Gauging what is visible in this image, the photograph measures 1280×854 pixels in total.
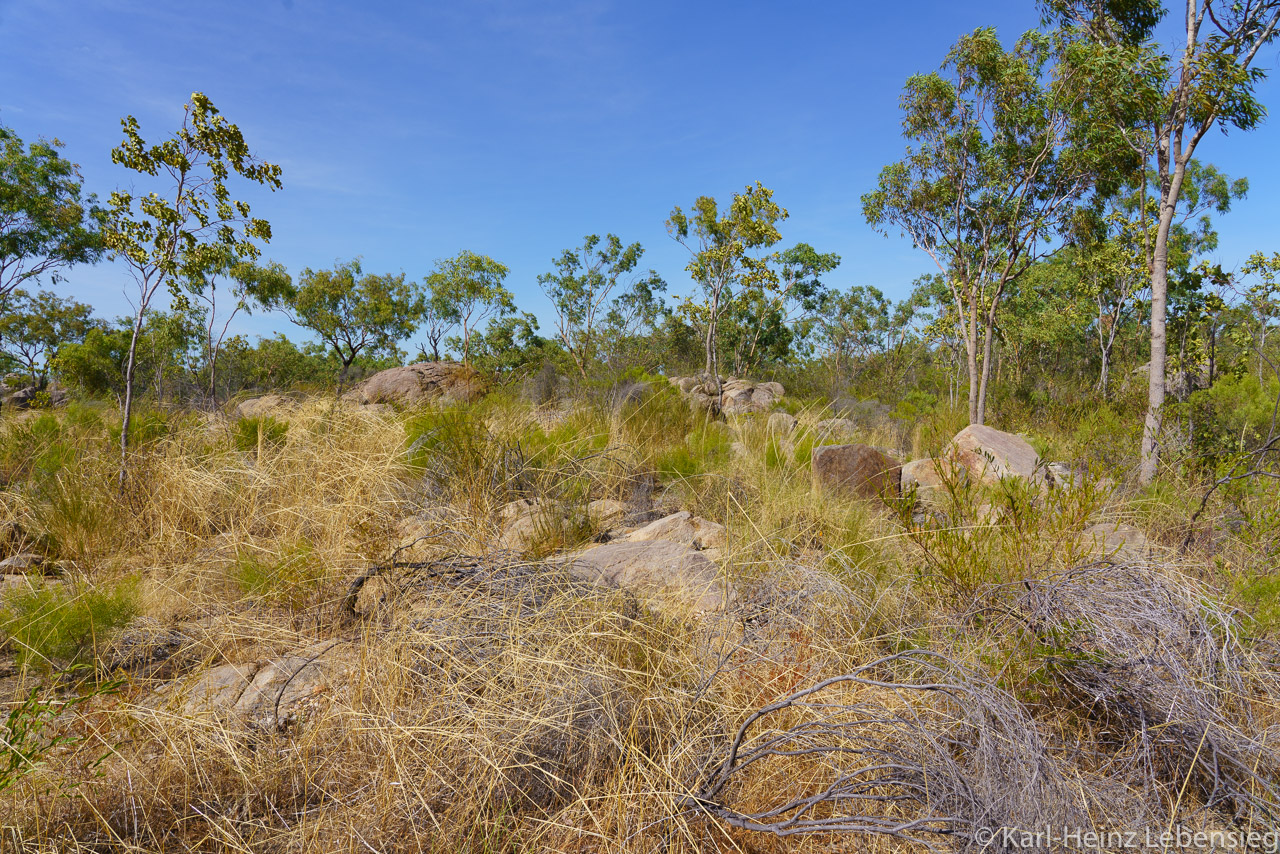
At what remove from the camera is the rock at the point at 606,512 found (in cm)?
439

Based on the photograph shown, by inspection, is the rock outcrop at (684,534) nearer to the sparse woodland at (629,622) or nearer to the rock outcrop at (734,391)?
the sparse woodland at (629,622)

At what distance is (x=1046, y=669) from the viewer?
213 centimetres

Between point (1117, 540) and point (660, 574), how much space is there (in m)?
2.87

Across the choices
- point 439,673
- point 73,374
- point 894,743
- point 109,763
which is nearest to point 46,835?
point 109,763

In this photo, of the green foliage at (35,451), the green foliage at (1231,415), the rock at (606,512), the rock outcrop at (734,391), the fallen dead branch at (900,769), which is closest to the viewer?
the fallen dead branch at (900,769)

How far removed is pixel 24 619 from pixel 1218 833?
170 inches

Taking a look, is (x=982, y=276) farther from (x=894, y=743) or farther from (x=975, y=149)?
(x=894, y=743)

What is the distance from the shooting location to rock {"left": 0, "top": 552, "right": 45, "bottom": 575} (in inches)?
141

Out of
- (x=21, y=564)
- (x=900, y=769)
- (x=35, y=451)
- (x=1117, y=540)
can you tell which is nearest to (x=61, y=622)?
(x=21, y=564)

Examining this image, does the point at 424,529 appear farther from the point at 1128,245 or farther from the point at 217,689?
the point at 1128,245

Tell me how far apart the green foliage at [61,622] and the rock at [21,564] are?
3.15 ft

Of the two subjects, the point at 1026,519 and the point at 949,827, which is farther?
the point at 1026,519

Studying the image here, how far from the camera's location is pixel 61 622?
2.62 metres

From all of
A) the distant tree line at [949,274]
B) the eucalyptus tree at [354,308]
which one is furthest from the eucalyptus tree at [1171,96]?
the eucalyptus tree at [354,308]
